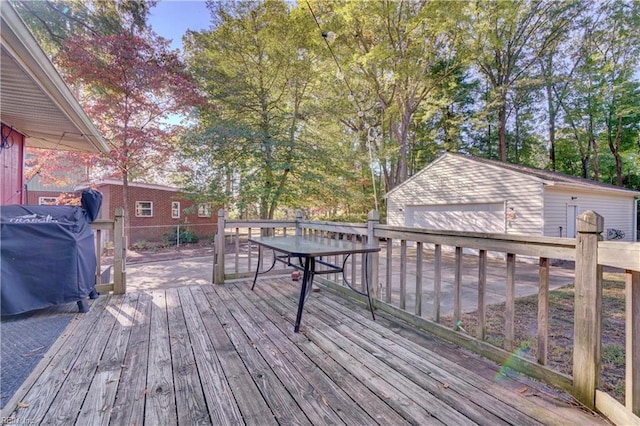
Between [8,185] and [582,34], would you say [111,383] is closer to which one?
[8,185]

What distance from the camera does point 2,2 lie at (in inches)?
57.1

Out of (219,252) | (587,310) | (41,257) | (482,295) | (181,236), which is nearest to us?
(587,310)

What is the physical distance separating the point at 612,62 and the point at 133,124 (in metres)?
20.4

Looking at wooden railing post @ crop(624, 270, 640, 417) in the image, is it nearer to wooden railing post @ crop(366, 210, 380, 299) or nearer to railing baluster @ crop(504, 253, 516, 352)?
railing baluster @ crop(504, 253, 516, 352)

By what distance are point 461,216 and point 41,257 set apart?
10702 mm

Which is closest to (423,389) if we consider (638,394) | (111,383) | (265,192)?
(638,394)

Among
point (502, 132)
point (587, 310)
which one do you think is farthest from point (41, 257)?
point (502, 132)

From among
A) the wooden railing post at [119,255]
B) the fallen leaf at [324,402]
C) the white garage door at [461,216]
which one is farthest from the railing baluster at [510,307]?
the white garage door at [461,216]

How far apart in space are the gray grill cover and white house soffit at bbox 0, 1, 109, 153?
110 cm

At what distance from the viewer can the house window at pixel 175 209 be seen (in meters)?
13.1

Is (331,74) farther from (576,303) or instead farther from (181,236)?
(576,303)

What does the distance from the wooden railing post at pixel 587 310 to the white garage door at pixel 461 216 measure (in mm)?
7783

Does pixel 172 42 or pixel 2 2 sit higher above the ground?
pixel 172 42

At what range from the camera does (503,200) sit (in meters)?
8.95
